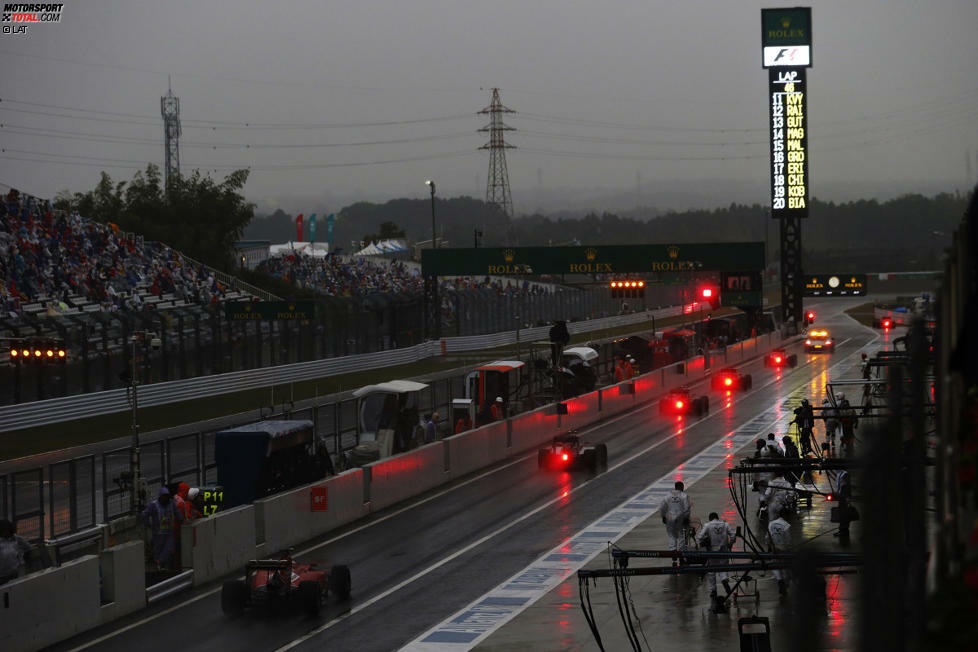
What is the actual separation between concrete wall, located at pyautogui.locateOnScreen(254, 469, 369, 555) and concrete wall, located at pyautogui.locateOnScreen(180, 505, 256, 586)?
0.41 metres

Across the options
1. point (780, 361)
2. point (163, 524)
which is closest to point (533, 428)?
point (163, 524)

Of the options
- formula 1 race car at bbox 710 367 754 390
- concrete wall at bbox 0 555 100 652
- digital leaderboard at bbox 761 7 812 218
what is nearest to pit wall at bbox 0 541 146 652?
concrete wall at bbox 0 555 100 652

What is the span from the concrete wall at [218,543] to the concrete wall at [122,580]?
1.53m

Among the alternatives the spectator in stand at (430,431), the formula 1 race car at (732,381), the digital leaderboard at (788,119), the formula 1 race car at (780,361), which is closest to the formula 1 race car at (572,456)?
the spectator in stand at (430,431)

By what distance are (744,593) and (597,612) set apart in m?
2.62

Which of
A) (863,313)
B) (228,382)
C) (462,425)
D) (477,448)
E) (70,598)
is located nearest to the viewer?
(70,598)

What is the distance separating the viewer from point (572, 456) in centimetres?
3584

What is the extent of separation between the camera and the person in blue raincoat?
72.5 ft

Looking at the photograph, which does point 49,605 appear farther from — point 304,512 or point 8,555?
point 304,512

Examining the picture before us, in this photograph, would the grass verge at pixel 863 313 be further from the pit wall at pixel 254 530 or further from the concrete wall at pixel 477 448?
the pit wall at pixel 254 530

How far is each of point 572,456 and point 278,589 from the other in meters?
16.7

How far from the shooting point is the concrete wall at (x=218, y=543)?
2250cm

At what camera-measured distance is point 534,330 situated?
81.8m

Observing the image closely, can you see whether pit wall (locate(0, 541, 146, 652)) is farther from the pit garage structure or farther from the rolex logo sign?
the rolex logo sign
